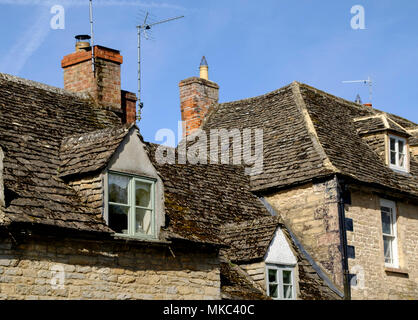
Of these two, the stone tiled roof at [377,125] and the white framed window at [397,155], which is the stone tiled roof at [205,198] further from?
the white framed window at [397,155]

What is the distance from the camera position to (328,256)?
19.7m

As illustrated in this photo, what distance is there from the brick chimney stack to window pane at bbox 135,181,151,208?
1050 cm

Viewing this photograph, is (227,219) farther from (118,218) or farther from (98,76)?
(118,218)

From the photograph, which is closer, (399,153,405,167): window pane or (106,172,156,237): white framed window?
(106,172,156,237): white framed window

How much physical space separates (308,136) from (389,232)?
3291 millimetres

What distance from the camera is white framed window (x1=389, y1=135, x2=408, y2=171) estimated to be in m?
22.9

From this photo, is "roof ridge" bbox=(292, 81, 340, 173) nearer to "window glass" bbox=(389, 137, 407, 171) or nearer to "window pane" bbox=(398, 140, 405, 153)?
"window glass" bbox=(389, 137, 407, 171)

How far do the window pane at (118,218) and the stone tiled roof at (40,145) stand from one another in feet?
1.38

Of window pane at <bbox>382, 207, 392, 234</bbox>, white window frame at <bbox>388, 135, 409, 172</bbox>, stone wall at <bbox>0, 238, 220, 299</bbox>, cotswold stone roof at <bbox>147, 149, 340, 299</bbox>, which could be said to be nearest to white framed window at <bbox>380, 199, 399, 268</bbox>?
window pane at <bbox>382, 207, 392, 234</bbox>

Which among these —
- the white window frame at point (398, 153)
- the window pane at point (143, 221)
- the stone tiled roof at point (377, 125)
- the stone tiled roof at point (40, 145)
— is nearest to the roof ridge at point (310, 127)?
the stone tiled roof at point (377, 125)

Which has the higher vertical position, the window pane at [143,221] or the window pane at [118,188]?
the window pane at [118,188]

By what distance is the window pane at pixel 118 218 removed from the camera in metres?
14.3

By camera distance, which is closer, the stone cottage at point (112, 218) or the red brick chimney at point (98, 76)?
the stone cottage at point (112, 218)
